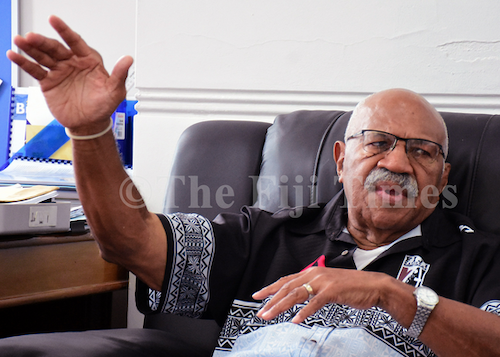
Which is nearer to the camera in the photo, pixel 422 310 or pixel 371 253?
pixel 422 310

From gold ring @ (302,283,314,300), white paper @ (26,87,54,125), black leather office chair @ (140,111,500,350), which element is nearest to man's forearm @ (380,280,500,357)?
gold ring @ (302,283,314,300)

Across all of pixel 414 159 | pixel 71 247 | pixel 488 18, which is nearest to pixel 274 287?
pixel 414 159

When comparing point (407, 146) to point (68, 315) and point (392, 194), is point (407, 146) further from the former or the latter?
point (68, 315)

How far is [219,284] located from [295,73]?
3.00ft

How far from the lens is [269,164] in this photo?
136 cm

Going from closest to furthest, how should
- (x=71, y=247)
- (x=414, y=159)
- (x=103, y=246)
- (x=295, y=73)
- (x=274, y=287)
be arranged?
(x=274, y=287) → (x=103, y=246) → (x=414, y=159) → (x=71, y=247) → (x=295, y=73)

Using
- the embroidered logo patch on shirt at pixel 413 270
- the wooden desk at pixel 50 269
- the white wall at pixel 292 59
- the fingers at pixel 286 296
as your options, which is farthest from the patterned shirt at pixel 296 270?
the white wall at pixel 292 59

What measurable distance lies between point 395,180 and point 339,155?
0.67ft

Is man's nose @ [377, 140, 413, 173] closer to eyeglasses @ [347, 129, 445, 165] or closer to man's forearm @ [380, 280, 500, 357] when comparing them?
eyeglasses @ [347, 129, 445, 165]

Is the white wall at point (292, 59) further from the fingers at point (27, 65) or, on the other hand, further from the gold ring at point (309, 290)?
the gold ring at point (309, 290)

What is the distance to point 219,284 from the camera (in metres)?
1.09

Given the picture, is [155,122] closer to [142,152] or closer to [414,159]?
[142,152]

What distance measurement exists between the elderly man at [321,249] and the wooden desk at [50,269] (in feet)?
1.00

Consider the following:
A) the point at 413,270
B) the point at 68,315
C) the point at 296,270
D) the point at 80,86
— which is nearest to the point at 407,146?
the point at 413,270
